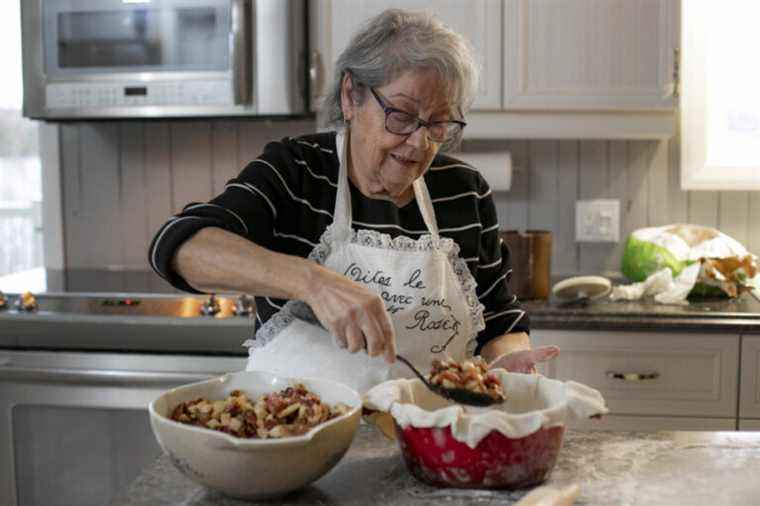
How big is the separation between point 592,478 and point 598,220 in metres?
1.67

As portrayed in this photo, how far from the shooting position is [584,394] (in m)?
1.19

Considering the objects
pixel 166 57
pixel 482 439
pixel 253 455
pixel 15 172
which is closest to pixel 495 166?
pixel 166 57

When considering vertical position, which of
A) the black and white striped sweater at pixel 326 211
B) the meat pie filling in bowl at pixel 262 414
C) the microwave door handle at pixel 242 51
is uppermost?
the microwave door handle at pixel 242 51

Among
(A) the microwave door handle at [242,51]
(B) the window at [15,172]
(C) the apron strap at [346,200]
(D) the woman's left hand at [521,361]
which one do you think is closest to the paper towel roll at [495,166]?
(A) the microwave door handle at [242,51]

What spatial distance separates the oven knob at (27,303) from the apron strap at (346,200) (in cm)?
114

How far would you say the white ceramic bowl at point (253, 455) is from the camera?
105cm

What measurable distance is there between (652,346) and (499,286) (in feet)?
2.36

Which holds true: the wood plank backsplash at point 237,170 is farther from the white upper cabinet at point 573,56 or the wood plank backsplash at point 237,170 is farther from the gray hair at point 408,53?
the gray hair at point 408,53

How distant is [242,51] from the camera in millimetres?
2467

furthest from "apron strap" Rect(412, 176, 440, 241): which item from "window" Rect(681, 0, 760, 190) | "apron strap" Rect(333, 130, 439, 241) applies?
"window" Rect(681, 0, 760, 190)

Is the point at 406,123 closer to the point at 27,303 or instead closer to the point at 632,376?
the point at 632,376

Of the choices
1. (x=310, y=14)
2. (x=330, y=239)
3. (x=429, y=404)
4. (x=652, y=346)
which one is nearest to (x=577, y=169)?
(x=652, y=346)

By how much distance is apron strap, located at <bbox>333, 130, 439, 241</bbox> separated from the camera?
5.23ft

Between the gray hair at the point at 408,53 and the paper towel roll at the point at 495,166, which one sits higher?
the gray hair at the point at 408,53
